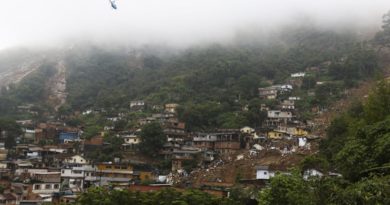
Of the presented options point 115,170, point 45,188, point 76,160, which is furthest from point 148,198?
point 76,160

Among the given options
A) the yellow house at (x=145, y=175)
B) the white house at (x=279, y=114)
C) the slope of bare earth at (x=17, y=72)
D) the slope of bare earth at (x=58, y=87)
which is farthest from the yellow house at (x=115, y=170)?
the slope of bare earth at (x=17, y=72)

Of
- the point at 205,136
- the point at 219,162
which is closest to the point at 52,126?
the point at 205,136

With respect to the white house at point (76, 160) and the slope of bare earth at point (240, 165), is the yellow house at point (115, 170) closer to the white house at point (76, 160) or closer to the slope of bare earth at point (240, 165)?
the white house at point (76, 160)

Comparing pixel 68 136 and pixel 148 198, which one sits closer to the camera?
pixel 148 198

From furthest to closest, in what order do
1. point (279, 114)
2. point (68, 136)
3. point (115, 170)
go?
1. point (279, 114)
2. point (68, 136)
3. point (115, 170)

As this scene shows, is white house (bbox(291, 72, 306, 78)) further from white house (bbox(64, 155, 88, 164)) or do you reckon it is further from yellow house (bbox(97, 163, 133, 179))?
white house (bbox(64, 155, 88, 164))

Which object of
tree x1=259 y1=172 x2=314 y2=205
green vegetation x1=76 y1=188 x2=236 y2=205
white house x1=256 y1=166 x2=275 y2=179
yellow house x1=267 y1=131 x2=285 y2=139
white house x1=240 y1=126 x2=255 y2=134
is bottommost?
green vegetation x1=76 y1=188 x2=236 y2=205

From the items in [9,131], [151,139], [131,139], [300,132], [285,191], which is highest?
[300,132]

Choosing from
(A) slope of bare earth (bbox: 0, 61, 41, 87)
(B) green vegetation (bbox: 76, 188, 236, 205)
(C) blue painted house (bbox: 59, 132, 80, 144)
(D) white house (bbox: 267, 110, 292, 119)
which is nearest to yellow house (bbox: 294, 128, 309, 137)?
(D) white house (bbox: 267, 110, 292, 119)

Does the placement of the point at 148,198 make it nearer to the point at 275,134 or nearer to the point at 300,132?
the point at 275,134
